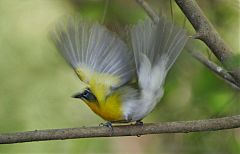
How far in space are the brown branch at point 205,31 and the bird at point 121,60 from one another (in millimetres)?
45

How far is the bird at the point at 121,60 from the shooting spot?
137cm

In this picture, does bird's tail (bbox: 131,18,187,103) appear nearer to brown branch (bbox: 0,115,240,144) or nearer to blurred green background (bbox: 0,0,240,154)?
brown branch (bbox: 0,115,240,144)

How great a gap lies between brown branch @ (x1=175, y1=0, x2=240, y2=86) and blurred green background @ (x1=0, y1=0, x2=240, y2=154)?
0.86 feet

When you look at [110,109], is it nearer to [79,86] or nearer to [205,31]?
[205,31]

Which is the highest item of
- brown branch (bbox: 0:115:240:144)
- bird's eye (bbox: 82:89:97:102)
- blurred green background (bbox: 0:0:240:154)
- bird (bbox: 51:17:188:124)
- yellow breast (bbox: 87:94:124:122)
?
blurred green background (bbox: 0:0:240:154)

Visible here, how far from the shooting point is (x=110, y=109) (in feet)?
4.67

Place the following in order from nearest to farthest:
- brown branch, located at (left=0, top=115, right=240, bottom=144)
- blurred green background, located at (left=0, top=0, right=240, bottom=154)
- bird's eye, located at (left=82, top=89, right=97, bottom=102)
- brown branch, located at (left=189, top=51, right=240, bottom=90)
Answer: brown branch, located at (left=0, top=115, right=240, bottom=144), bird's eye, located at (left=82, top=89, right=97, bottom=102), brown branch, located at (left=189, top=51, right=240, bottom=90), blurred green background, located at (left=0, top=0, right=240, bottom=154)

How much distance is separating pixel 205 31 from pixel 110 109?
27 cm

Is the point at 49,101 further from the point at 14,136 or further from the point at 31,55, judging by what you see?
the point at 14,136

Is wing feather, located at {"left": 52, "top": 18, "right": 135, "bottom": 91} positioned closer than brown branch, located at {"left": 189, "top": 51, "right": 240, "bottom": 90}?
Yes

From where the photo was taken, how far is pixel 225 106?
170cm

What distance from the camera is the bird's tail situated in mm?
1361

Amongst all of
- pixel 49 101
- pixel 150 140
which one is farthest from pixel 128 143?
pixel 49 101

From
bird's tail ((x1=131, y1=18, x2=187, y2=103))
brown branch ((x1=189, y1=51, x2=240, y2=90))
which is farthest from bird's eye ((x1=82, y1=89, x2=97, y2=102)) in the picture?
brown branch ((x1=189, y1=51, x2=240, y2=90))
